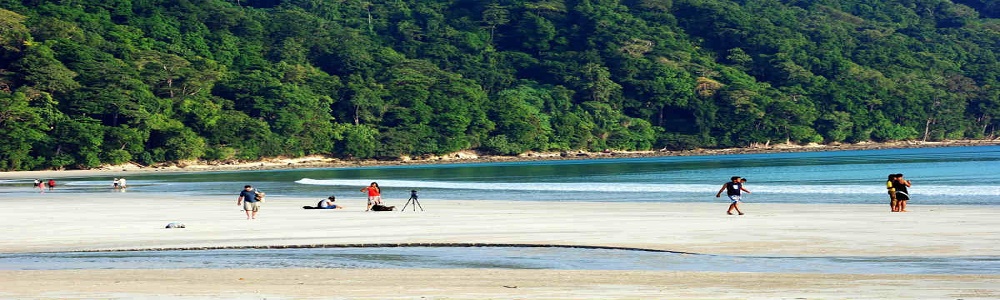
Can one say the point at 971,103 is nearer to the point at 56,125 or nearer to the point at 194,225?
the point at 56,125

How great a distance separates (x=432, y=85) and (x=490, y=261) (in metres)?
137

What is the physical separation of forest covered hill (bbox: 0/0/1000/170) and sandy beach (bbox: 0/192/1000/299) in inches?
3330

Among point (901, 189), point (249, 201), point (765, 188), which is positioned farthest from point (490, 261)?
point (765, 188)

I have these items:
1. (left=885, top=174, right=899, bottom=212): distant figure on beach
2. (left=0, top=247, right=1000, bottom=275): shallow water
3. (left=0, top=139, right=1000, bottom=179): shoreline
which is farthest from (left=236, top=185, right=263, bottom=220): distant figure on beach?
(left=0, top=139, right=1000, bottom=179): shoreline

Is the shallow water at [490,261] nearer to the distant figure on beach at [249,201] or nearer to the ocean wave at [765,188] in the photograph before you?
the distant figure on beach at [249,201]

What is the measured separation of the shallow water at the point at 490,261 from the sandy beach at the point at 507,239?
2.70 ft

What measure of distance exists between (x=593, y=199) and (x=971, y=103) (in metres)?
160

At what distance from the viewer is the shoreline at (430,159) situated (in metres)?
115

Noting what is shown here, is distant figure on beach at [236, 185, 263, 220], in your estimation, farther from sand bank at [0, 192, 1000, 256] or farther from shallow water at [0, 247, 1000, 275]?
shallow water at [0, 247, 1000, 275]

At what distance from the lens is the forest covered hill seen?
125 meters

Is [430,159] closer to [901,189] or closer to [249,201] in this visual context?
[249,201]

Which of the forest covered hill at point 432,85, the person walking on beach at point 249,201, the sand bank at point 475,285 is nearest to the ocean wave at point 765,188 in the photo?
the person walking on beach at point 249,201

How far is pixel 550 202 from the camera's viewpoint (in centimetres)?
4319

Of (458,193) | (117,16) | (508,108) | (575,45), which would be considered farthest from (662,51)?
(458,193)
